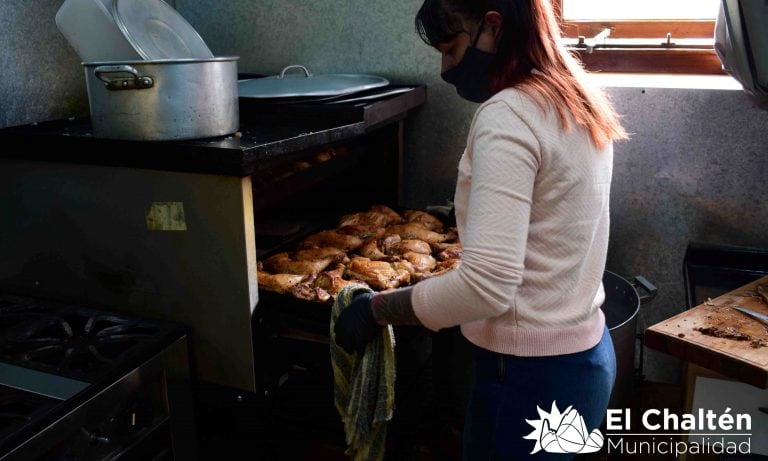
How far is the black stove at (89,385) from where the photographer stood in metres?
1.57

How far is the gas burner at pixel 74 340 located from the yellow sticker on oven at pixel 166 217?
0.31 meters

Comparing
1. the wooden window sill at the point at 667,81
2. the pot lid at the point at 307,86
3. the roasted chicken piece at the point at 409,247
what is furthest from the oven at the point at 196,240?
the wooden window sill at the point at 667,81

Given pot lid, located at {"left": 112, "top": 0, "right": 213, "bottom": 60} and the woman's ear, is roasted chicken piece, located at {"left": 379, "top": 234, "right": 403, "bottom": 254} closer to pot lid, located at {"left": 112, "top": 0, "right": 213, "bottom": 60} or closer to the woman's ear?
pot lid, located at {"left": 112, "top": 0, "right": 213, "bottom": 60}

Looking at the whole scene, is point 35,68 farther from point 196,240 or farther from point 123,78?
point 196,240

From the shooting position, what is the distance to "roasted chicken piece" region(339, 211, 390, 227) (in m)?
2.72

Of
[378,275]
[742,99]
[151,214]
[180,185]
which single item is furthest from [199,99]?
[742,99]

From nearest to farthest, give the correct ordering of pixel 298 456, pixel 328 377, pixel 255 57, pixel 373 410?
pixel 373 410
pixel 328 377
pixel 298 456
pixel 255 57

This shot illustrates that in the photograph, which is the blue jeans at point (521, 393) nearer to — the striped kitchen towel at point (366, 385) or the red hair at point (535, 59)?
the striped kitchen towel at point (366, 385)

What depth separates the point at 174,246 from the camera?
6.57 feet

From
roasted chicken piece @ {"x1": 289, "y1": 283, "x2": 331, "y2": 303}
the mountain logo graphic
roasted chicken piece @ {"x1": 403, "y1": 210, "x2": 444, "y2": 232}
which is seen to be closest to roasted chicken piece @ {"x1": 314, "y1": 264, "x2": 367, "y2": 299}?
roasted chicken piece @ {"x1": 289, "y1": 283, "x2": 331, "y2": 303}

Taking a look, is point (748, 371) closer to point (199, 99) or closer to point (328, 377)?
point (328, 377)

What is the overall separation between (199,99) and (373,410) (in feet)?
3.33

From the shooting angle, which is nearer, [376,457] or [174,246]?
[376,457]

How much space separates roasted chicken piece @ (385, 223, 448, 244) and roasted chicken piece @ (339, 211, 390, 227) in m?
0.08
